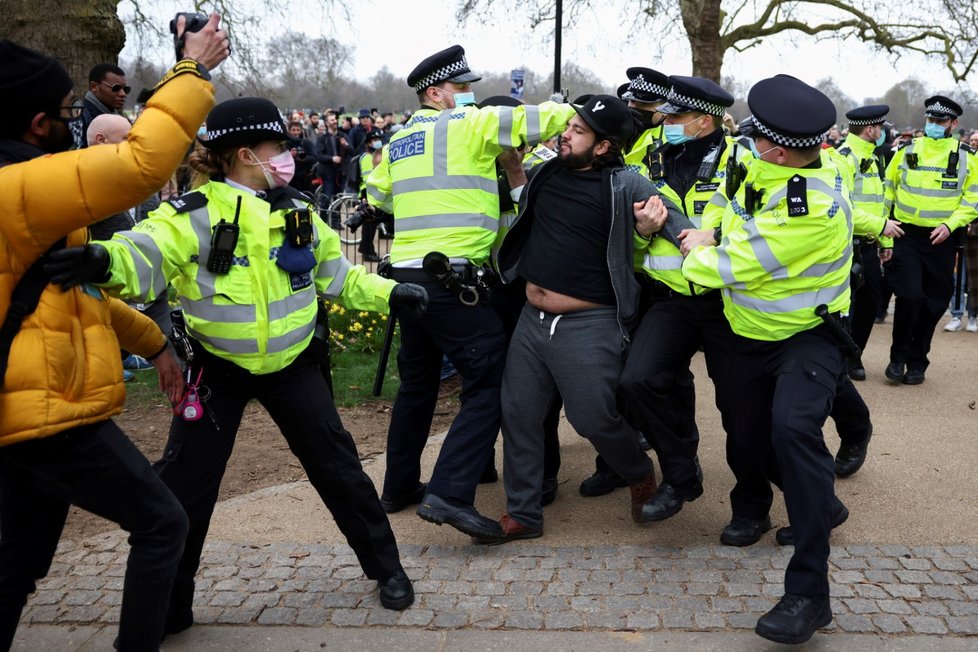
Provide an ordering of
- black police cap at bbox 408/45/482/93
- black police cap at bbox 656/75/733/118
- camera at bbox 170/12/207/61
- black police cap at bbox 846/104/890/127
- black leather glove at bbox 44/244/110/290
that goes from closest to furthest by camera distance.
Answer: black leather glove at bbox 44/244/110/290 → camera at bbox 170/12/207/61 → black police cap at bbox 408/45/482/93 → black police cap at bbox 656/75/733/118 → black police cap at bbox 846/104/890/127

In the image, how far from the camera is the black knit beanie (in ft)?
9.20

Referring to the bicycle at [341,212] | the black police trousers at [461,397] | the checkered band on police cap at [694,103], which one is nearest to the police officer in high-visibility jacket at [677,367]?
the checkered band on police cap at [694,103]

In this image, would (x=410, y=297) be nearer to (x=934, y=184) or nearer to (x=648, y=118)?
(x=648, y=118)

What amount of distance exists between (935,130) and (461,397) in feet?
18.1

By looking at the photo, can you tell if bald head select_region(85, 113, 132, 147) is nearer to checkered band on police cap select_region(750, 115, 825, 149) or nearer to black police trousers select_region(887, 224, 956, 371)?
checkered band on police cap select_region(750, 115, 825, 149)

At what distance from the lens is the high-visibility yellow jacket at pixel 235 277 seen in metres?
3.40

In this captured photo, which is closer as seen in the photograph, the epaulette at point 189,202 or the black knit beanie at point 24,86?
the black knit beanie at point 24,86

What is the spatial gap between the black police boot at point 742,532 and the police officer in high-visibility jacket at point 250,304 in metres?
1.54

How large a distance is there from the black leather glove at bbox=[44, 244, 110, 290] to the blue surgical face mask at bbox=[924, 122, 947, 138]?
727cm

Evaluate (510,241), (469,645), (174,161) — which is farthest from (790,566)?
(174,161)

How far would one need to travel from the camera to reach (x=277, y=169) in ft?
11.9

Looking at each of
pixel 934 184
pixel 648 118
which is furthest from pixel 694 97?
pixel 934 184

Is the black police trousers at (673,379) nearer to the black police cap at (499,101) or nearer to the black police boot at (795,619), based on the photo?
the black police boot at (795,619)

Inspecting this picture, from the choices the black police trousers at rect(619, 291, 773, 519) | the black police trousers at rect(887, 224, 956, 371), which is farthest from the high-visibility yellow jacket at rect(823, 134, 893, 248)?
the black police trousers at rect(619, 291, 773, 519)
